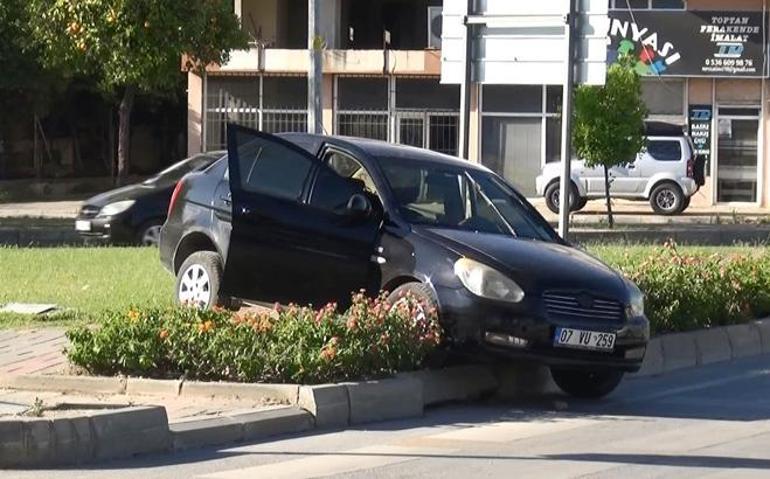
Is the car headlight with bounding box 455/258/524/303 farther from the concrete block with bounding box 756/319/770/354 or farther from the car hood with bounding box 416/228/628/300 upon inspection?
the concrete block with bounding box 756/319/770/354

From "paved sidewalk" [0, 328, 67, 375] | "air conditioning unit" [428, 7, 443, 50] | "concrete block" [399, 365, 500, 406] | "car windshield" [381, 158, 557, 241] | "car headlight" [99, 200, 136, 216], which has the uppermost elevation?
"air conditioning unit" [428, 7, 443, 50]

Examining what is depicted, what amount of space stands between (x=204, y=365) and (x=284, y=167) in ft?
7.42

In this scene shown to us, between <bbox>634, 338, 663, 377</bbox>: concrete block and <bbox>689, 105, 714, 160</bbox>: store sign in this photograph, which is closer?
<bbox>634, 338, 663, 377</bbox>: concrete block

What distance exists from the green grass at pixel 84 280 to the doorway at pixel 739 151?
70.2ft

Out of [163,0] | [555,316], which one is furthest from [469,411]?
[163,0]

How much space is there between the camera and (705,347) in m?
14.1

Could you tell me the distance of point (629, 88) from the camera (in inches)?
1273

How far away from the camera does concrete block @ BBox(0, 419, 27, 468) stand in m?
8.81

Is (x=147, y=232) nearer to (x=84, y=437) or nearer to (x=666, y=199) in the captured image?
(x=84, y=437)

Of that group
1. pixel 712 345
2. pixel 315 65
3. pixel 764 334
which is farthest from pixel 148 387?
pixel 315 65

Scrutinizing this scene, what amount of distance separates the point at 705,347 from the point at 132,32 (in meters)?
15.7

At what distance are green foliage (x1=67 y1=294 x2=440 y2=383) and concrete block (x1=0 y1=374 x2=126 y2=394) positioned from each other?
19 cm

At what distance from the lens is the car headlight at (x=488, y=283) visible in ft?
36.4

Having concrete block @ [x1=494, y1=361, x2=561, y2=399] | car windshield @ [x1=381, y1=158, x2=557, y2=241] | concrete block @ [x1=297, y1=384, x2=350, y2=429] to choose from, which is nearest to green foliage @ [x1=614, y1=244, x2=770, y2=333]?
car windshield @ [x1=381, y1=158, x2=557, y2=241]
